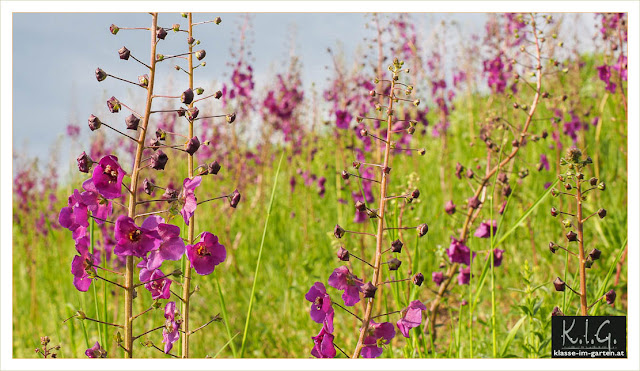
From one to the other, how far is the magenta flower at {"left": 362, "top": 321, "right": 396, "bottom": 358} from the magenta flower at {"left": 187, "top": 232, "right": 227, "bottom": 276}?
0.44m

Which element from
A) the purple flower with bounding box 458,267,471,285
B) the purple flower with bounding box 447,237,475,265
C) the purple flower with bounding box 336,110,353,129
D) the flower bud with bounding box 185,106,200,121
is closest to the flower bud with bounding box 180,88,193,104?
the flower bud with bounding box 185,106,200,121

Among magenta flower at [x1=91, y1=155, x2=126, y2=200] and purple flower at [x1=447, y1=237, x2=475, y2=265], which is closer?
magenta flower at [x1=91, y1=155, x2=126, y2=200]

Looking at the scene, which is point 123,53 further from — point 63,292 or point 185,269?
point 63,292

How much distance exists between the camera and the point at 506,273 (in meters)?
3.35

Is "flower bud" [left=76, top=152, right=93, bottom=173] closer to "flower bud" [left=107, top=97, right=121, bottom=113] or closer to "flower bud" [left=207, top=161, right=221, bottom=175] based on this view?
"flower bud" [left=107, top=97, right=121, bottom=113]

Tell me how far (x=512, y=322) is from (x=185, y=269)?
2052mm

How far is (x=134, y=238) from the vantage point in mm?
1213

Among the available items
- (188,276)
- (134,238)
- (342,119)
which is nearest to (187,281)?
(188,276)

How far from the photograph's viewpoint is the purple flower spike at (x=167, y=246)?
1248 mm

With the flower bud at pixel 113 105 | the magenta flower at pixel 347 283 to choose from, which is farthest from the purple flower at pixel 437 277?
the flower bud at pixel 113 105

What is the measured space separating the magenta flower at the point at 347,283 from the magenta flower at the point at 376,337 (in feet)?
0.35

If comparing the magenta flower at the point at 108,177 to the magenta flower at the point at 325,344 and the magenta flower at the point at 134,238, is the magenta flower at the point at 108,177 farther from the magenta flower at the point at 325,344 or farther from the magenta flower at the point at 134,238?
the magenta flower at the point at 325,344

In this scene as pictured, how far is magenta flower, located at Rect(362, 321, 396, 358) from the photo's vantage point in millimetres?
1425

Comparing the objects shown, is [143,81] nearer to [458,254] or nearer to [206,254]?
[206,254]
